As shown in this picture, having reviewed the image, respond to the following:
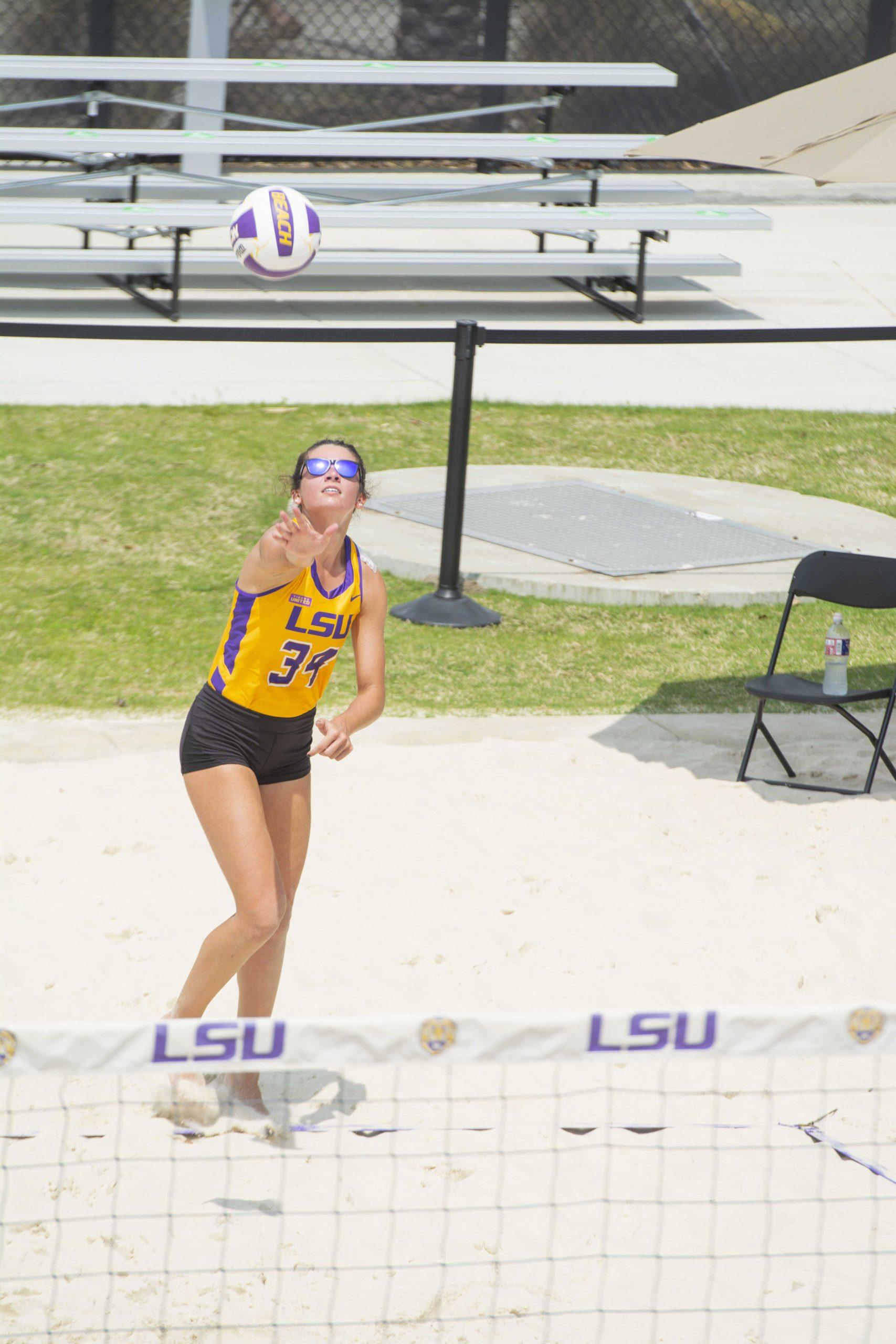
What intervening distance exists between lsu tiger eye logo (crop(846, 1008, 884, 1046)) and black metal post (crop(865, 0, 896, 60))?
19709mm

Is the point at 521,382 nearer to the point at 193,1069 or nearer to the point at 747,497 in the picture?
the point at 747,497

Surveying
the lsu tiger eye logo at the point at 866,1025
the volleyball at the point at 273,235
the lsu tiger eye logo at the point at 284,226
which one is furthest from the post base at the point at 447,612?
the lsu tiger eye logo at the point at 866,1025

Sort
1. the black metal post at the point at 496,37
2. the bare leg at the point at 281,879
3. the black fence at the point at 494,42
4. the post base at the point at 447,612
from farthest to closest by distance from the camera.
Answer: the black metal post at the point at 496,37 < the black fence at the point at 494,42 < the post base at the point at 447,612 < the bare leg at the point at 281,879

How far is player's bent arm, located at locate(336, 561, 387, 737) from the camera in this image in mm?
4055

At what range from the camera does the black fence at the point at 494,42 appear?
1823 centimetres

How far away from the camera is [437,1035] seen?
2904mm

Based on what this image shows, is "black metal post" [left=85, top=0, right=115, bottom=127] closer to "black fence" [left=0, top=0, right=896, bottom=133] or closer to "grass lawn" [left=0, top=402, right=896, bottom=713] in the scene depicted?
"black fence" [left=0, top=0, right=896, bottom=133]

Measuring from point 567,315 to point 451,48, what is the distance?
692 centimetres

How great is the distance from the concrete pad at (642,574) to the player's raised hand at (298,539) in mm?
3967

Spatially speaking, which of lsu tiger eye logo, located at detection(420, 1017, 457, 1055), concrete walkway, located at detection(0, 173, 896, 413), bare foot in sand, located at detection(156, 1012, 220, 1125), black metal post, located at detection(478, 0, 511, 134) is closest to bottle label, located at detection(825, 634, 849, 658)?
bare foot in sand, located at detection(156, 1012, 220, 1125)

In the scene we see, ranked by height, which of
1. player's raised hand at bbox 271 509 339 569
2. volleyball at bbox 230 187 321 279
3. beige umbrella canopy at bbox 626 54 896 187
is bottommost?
player's raised hand at bbox 271 509 339 569

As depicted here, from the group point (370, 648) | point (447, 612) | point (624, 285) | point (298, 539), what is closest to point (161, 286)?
point (624, 285)

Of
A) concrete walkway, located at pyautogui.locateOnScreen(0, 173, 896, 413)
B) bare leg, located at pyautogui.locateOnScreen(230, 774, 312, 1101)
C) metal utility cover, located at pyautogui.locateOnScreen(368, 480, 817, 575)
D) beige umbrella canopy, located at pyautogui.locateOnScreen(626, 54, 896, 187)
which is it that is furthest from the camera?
concrete walkway, located at pyautogui.locateOnScreen(0, 173, 896, 413)

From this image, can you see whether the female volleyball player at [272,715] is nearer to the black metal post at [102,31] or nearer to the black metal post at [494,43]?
the black metal post at [102,31]
